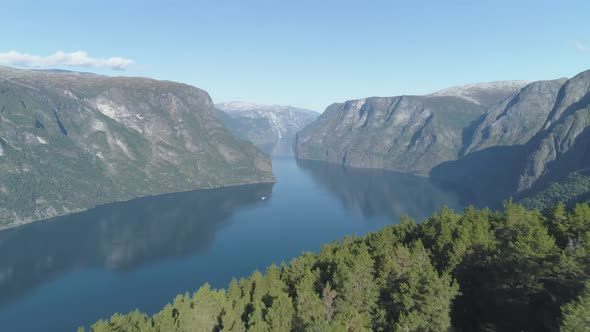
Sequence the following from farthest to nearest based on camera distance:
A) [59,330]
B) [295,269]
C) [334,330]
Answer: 1. [59,330]
2. [295,269]
3. [334,330]

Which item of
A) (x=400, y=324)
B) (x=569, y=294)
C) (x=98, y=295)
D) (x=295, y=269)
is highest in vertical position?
(x=569, y=294)

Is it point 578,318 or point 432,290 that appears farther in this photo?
point 432,290

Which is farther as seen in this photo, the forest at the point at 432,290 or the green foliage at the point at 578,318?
the forest at the point at 432,290

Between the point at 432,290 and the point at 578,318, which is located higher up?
the point at 578,318

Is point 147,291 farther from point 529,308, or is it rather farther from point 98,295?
point 529,308

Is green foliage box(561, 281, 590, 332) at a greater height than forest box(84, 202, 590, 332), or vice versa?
green foliage box(561, 281, 590, 332)

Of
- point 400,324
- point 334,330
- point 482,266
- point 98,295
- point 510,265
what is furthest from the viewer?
point 98,295

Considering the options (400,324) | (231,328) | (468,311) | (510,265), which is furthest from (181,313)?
(510,265)

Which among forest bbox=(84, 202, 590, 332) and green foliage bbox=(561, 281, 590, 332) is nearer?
green foliage bbox=(561, 281, 590, 332)
